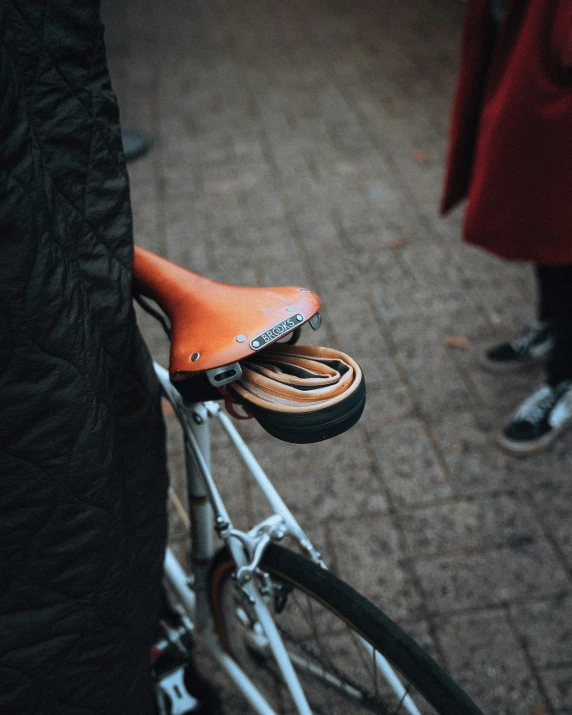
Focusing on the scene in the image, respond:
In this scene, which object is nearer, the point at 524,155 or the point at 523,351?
the point at 524,155

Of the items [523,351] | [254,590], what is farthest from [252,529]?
[523,351]

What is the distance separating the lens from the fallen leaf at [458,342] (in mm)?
3138

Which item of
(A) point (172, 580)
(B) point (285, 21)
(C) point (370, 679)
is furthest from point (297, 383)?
(B) point (285, 21)

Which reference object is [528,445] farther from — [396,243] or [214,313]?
[214,313]

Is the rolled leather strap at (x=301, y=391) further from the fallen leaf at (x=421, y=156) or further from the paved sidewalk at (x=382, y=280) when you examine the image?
the fallen leaf at (x=421, y=156)

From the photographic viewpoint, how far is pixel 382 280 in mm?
3559

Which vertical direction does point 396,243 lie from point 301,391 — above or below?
below

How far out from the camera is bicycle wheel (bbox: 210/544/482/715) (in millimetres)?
1171

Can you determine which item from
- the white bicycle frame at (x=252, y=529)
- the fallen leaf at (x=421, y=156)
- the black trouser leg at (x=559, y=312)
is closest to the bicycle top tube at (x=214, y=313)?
the white bicycle frame at (x=252, y=529)

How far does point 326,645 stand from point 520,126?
1723mm

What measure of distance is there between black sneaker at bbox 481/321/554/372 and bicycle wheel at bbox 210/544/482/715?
1508 millimetres

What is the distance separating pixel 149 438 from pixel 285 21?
6.74m

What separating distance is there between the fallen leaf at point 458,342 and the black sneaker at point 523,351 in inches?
5.1

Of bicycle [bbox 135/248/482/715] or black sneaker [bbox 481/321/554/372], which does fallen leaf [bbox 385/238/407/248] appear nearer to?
black sneaker [bbox 481/321/554/372]
